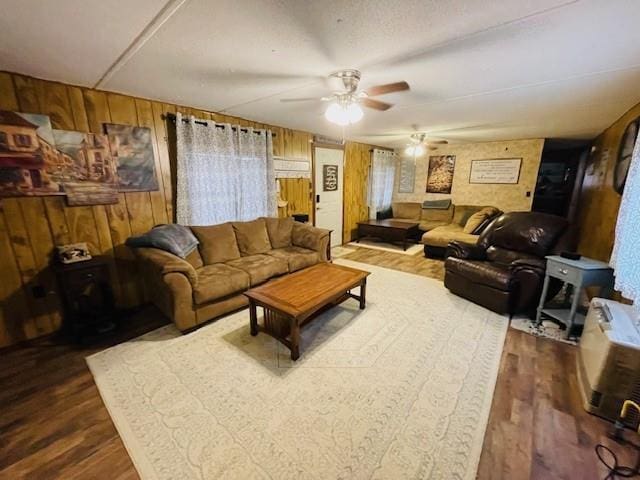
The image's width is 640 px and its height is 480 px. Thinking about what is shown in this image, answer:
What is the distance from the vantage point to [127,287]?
2783 millimetres

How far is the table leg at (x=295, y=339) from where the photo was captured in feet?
6.46

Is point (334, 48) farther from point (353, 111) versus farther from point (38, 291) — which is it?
point (38, 291)

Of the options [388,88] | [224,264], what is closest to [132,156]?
[224,264]

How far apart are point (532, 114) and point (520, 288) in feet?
6.91

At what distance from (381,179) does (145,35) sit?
546cm

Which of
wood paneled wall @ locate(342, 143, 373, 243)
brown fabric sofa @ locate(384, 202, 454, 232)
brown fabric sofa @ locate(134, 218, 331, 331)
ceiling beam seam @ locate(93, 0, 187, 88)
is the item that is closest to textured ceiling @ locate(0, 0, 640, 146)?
ceiling beam seam @ locate(93, 0, 187, 88)

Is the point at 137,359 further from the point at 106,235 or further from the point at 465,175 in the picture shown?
the point at 465,175

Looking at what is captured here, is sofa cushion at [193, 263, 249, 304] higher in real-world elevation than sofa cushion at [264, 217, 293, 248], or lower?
lower

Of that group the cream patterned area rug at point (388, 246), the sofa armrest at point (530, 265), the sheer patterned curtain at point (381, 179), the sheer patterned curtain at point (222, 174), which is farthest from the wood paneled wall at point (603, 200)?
the sheer patterned curtain at point (222, 174)

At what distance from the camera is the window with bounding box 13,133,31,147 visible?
2068 mm

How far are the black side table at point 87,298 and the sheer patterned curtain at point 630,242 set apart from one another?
4187 mm

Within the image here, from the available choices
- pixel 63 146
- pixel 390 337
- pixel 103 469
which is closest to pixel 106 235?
pixel 63 146

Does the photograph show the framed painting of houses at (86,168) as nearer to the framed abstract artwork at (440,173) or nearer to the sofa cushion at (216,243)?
the sofa cushion at (216,243)

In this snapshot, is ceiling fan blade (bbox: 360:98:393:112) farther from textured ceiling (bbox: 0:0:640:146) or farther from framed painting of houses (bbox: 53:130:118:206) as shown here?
framed painting of houses (bbox: 53:130:118:206)
